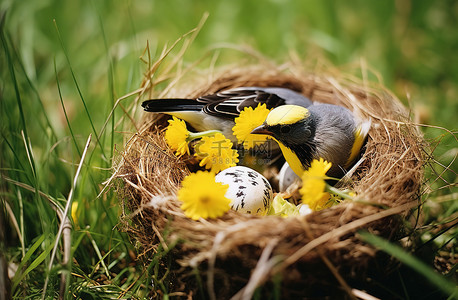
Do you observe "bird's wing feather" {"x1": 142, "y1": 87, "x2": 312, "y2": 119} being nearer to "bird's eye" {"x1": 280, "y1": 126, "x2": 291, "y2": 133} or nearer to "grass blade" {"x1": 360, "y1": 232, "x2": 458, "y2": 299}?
"bird's eye" {"x1": 280, "y1": 126, "x2": 291, "y2": 133}

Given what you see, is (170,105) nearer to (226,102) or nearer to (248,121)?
(226,102)

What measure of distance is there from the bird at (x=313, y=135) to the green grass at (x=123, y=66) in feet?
1.61

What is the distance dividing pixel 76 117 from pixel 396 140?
2.38m

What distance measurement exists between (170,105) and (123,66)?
6.16 feet

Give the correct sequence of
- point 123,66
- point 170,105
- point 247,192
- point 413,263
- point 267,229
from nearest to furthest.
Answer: point 413,263 < point 267,229 < point 247,192 < point 170,105 < point 123,66

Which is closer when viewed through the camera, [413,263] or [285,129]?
[413,263]

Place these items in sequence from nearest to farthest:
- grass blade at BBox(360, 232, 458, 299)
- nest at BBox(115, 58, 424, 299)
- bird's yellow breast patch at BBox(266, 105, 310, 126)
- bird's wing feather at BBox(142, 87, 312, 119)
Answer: grass blade at BBox(360, 232, 458, 299), nest at BBox(115, 58, 424, 299), bird's yellow breast patch at BBox(266, 105, 310, 126), bird's wing feather at BBox(142, 87, 312, 119)

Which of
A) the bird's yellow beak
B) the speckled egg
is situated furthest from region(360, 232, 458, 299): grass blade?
the bird's yellow beak

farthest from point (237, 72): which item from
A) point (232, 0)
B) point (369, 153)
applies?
point (232, 0)

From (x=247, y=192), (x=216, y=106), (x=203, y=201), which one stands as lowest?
(x=247, y=192)

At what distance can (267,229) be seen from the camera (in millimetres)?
1543

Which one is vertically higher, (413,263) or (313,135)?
(313,135)

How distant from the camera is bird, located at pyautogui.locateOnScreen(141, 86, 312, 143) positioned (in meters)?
2.27

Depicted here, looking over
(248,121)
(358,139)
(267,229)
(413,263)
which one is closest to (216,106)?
(248,121)
